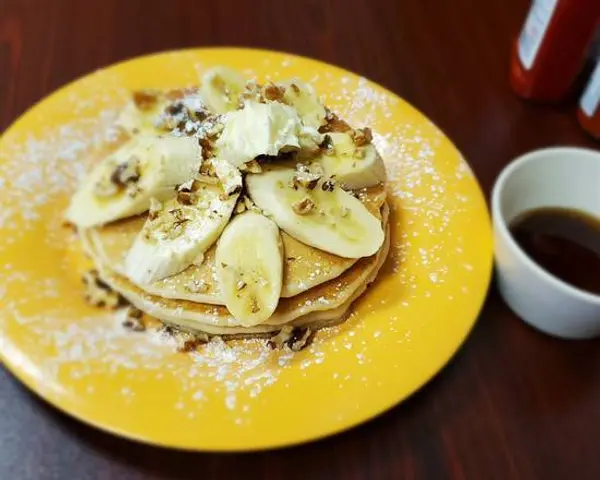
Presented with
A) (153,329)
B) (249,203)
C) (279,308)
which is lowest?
(153,329)

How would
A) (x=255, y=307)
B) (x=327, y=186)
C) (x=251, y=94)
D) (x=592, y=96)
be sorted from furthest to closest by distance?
1. (x=592, y=96)
2. (x=251, y=94)
3. (x=327, y=186)
4. (x=255, y=307)

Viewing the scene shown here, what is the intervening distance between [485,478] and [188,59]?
105 cm

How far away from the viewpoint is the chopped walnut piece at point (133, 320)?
43.6 inches

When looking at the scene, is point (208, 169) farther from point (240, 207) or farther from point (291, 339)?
point (291, 339)

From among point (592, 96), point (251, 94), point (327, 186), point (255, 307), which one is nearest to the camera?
point (255, 307)

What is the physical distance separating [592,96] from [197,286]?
3.38 ft

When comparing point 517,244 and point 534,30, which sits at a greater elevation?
point 534,30

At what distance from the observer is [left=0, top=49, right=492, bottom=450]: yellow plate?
0.94m

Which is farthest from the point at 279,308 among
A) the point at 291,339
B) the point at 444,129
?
the point at 444,129

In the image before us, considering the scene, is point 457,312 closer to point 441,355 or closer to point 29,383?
point 441,355

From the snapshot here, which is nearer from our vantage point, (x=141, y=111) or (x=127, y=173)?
(x=127, y=173)

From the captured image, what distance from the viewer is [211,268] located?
42.2 inches

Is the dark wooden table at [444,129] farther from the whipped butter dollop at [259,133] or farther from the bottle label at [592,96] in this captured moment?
the whipped butter dollop at [259,133]

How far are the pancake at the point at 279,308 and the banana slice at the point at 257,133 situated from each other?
9.6 inches
